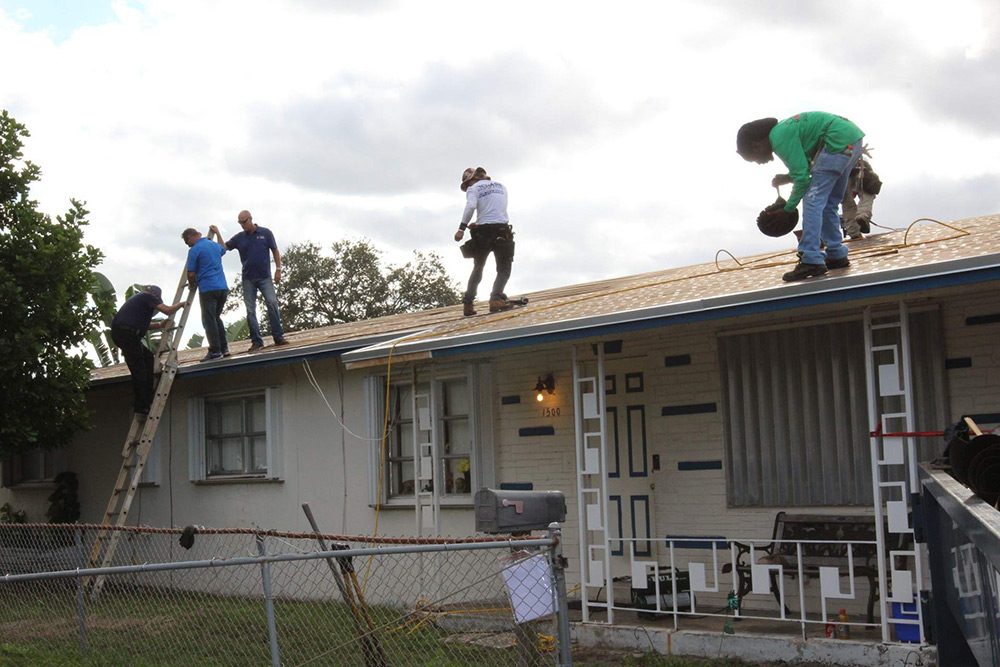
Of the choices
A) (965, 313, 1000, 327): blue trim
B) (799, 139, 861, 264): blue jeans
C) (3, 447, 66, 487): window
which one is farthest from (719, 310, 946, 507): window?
(3, 447, 66, 487): window

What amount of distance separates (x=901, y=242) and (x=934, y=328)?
1.52m

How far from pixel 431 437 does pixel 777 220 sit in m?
4.01

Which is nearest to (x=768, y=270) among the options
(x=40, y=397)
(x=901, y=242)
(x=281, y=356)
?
(x=901, y=242)

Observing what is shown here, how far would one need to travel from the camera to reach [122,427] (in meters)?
16.1

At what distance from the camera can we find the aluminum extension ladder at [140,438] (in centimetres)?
1332

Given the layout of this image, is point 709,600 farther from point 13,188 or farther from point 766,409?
point 13,188

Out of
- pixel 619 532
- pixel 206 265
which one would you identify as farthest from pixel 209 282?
pixel 619 532

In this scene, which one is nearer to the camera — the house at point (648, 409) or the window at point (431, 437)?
the house at point (648, 409)

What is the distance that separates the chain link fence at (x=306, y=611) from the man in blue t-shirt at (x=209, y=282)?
263 centimetres

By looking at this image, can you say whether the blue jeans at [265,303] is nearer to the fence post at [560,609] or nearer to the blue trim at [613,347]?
the blue trim at [613,347]

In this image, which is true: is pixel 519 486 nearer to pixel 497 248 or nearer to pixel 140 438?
pixel 497 248

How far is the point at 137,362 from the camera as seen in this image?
1390 cm

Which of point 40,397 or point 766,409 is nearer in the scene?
point 766,409

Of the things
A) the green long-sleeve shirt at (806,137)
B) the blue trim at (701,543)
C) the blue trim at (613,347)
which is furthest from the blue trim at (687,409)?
the green long-sleeve shirt at (806,137)
